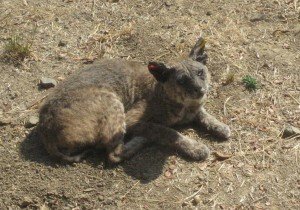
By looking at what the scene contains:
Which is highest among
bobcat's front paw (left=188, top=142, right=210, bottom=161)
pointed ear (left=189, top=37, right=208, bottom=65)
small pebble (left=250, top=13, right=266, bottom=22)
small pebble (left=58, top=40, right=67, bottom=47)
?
pointed ear (left=189, top=37, right=208, bottom=65)

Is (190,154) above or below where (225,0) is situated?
below

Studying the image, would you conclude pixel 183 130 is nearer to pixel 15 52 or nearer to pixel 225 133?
pixel 225 133

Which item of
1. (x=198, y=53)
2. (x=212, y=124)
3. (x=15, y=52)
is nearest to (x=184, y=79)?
(x=198, y=53)

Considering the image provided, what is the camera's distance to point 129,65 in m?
7.78

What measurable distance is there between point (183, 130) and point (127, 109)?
2.69ft

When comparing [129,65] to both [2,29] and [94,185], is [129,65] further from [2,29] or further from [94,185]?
[2,29]

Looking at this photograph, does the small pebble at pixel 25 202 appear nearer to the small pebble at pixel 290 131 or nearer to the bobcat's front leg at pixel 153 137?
the bobcat's front leg at pixel 153 137

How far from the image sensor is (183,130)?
25.0ft

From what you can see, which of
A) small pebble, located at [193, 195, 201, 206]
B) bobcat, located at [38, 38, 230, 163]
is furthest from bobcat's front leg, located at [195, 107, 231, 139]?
small pebble, located at [193, 195, 201, 206]

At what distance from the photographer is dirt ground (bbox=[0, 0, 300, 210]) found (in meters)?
6.63

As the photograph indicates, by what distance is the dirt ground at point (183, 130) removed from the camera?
21.8 feet

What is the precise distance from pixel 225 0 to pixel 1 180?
5.08 m

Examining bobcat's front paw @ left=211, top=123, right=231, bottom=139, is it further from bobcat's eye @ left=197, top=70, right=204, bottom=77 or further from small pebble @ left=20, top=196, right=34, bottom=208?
small pebble @ left=20, top=196, right=34, bottom=208

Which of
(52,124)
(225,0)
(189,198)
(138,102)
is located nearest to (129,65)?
(138,102)
